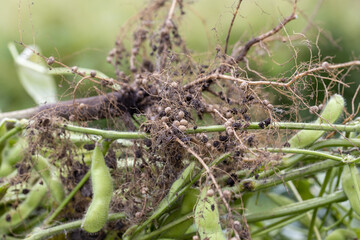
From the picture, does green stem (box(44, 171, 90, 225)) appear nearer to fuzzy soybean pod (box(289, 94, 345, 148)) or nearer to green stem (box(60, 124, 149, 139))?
green stem (box(60, 124, 149, 139))

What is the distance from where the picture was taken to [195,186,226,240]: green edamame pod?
1.47 feet

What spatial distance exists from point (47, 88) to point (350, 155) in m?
0.69

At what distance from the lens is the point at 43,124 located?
22.5 inches

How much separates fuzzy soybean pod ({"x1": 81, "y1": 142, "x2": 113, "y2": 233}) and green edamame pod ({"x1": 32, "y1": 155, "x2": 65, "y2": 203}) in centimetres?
12

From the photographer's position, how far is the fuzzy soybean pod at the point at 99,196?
51 cm

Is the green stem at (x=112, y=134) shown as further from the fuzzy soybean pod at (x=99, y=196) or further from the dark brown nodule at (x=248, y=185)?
the dark brown nodule at (x=248, y=185)

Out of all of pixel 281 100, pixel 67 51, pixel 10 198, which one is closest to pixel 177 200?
pixel 281 100

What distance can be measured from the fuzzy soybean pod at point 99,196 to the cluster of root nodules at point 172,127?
0.03m

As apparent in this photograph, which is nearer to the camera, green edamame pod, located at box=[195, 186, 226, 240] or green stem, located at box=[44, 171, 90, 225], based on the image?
green edamame pod, located at box=[195, 186, 226, 240]

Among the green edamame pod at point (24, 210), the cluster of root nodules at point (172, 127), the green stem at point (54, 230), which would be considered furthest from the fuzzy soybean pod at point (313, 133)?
the green edamame pod at point (24, 210)

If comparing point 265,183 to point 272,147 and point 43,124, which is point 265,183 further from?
point 43,124

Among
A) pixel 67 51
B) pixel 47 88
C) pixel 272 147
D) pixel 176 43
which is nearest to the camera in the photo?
pixel 272 147

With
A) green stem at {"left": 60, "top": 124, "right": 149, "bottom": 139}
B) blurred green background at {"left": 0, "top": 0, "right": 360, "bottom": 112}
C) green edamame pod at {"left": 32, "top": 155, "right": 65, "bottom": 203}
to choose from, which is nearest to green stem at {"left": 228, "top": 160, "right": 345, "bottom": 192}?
green stem at {"left": 60, "top": 124, "right": 149, "bottom": 139}

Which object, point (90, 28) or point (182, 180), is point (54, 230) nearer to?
point (182, 180)
